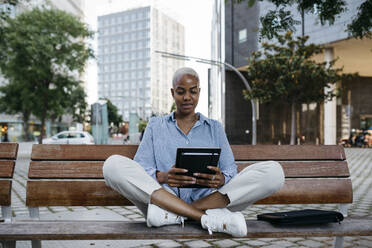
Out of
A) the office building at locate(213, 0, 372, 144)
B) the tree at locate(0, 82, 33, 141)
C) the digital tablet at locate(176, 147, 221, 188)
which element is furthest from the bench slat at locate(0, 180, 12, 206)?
the office building at locate(213, 0, 372, 144)

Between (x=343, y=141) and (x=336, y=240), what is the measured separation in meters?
38.2

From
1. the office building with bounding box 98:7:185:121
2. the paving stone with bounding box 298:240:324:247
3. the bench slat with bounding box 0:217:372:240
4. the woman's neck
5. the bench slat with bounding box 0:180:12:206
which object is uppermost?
the office building with bounding box 98:7:185:121

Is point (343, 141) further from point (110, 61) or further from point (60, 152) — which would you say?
point (110, 61)

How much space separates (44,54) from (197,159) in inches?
726

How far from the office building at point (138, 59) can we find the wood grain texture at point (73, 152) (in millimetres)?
130044

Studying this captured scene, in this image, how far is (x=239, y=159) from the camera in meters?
3.47

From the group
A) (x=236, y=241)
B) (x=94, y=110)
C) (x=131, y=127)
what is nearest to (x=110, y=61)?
(x=131, y=127)

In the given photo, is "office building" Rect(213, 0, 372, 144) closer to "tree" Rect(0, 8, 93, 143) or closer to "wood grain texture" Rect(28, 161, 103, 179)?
"tree" Rect(0, 8, 93, 143)

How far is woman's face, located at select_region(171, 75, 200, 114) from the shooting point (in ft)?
9.93

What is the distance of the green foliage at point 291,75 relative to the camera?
20.7 meters

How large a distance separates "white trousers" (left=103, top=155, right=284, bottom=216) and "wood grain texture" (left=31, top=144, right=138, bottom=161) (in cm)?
69

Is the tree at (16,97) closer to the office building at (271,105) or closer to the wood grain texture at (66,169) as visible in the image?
the wood grain texture at (66,169)

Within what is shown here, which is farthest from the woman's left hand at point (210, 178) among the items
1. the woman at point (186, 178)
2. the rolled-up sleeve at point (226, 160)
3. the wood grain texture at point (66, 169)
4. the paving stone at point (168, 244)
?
the paving stone at point (168, 244)

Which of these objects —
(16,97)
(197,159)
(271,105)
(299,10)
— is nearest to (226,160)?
(197,159)
